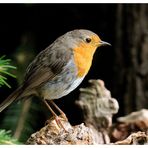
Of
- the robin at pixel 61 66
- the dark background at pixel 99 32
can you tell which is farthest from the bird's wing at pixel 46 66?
the dark background at pixel 99 32

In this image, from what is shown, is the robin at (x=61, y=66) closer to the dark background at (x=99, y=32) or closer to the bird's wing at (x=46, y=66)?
the bird's wing at (x=46, y=66)

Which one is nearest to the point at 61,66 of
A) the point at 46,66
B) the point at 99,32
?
the point at 46,66

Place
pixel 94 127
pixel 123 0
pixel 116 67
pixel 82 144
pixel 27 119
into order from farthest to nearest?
pixel 116 67, pixel 123 0, pixel 27 119, pixel 94 127, pixel 82 144

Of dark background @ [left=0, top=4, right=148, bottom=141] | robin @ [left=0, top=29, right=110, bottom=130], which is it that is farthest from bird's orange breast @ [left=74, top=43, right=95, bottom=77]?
dark background @ [left=0, top=4, right=148, bottom=141]

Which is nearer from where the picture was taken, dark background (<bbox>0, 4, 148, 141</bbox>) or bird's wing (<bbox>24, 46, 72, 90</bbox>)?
bird's wing (<bbox>24, 46, 72, 90</bbox>)

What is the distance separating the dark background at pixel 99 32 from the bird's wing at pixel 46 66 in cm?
96

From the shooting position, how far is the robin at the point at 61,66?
2.50 m

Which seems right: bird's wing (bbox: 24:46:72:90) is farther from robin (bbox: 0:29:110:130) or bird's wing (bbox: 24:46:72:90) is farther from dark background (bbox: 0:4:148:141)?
dark background (bbox: 0:4:148:141)

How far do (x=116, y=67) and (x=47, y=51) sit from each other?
1422 millimetres

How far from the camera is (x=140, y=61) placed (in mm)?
3762

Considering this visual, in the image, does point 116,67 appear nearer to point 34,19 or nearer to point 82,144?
point 34,19

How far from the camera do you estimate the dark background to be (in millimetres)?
3746

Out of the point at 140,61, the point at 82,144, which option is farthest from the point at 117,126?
the point at 140,61

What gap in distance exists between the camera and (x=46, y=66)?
2.57 metres
